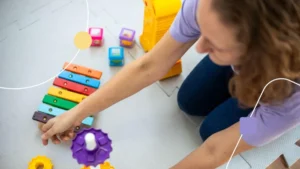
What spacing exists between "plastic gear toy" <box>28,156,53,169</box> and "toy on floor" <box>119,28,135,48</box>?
51cm

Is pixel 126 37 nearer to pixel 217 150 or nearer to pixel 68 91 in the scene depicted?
pixel 68 91

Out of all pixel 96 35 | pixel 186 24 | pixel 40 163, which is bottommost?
pixel 40 163

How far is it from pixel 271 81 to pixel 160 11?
564 mm

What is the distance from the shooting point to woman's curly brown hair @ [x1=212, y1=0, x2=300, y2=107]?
1.89 feet

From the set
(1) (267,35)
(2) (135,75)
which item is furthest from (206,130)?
(1) (267,35)

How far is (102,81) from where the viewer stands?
1332mm

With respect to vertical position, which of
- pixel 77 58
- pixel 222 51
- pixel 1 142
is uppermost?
pixel 77 58

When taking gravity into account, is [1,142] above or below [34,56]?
below

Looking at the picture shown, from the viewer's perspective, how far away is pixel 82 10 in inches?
58.6

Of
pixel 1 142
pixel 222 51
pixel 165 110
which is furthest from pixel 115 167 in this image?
pixel 222 51

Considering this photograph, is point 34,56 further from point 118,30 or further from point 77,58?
point 118,30

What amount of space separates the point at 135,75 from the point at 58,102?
1.29 ft

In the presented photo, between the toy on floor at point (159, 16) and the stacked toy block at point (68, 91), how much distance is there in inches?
9.8

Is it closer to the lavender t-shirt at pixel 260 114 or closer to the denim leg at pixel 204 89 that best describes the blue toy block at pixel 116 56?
the denim leg at pixel 204 89
